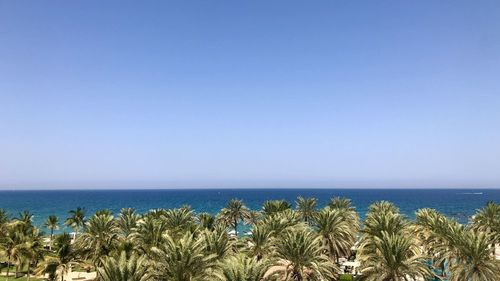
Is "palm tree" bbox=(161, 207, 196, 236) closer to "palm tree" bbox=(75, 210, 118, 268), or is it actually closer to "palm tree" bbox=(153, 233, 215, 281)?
"palm tree" bbox=(75, 210, 118, 268)

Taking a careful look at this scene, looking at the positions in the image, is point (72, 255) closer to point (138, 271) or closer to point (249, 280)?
point (138, 271)

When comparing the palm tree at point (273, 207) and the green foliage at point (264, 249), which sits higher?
the palm tree at point (273, 207)

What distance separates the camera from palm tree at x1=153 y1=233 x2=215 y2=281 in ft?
119

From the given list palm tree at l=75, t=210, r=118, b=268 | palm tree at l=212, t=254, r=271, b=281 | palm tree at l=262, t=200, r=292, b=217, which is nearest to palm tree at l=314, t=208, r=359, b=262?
palm tree at l=262, t=200, r=292, b=217

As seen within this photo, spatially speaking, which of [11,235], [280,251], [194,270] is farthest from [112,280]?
[11,235]

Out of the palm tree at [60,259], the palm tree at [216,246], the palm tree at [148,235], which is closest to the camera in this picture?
the palm tree at [216,246]

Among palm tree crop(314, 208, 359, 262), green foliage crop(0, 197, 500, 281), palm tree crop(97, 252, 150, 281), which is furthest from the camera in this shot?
palm tree crop(314, 208, 359, 262)

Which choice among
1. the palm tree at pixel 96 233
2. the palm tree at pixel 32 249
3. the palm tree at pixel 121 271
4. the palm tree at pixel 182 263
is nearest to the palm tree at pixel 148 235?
the palm tree at pixel 96 233

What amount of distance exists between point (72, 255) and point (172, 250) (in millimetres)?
18243

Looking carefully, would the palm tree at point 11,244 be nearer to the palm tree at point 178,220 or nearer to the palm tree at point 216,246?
the palm tree at point 178,220

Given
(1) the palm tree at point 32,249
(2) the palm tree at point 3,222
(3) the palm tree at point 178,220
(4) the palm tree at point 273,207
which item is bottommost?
(1) the palm tree at point 32,249

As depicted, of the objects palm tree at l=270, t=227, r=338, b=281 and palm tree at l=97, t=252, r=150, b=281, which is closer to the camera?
palm tree at l=97, t=252, r=150, b=281

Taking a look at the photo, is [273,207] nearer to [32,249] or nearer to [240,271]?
[32,249]

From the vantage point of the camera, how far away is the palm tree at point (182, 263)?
3622 cm
